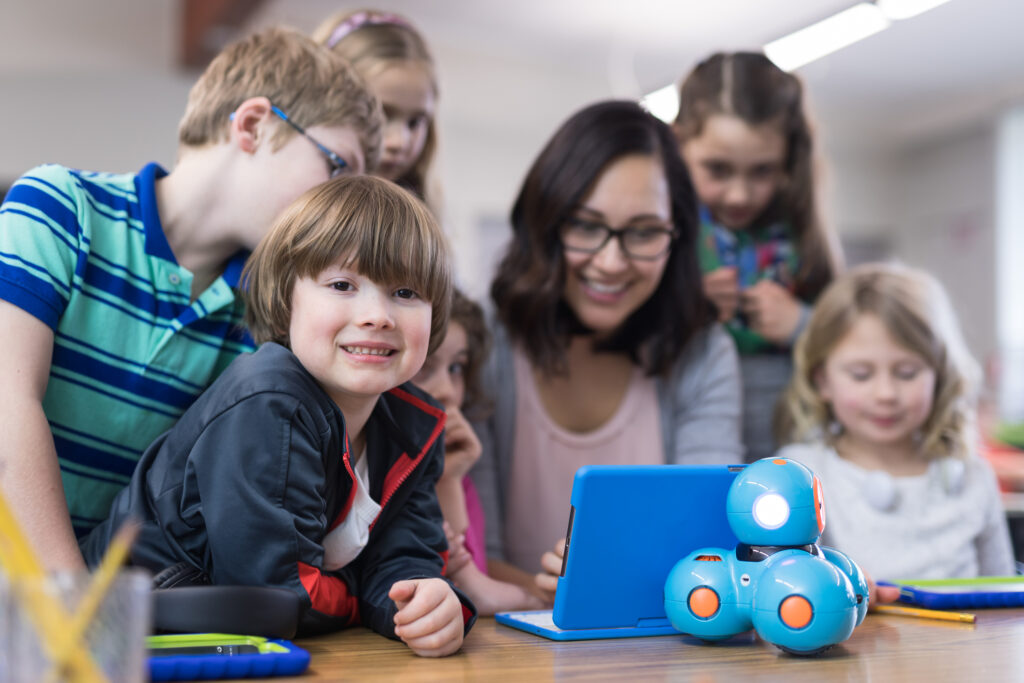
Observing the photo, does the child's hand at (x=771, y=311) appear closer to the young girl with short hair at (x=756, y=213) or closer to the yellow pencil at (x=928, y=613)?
the young girl with short hair at (x=756, y=213)

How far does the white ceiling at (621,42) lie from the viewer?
181 inches

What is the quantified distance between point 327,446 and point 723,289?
1.05m

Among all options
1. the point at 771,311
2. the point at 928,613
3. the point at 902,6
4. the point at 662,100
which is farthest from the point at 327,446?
the point at 662,100

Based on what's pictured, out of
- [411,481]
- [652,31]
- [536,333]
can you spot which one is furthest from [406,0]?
[411,481]

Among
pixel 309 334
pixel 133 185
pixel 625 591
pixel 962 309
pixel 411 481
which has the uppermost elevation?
pixel 962 309

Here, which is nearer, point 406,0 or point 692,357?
point 692,357

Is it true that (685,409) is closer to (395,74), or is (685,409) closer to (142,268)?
(395,74)

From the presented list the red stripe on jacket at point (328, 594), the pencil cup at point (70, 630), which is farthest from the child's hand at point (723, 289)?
the pencil cup at point (70, 630)

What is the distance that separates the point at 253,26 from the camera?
5012mm

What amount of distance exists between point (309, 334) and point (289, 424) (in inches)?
3.9

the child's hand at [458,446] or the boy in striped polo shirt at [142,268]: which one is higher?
the boy in striped polo shirt at [142,268]

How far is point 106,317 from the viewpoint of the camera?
1070 mm

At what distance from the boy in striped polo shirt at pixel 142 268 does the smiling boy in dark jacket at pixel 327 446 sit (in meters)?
0.10

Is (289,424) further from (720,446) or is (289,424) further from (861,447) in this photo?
(861,447)
